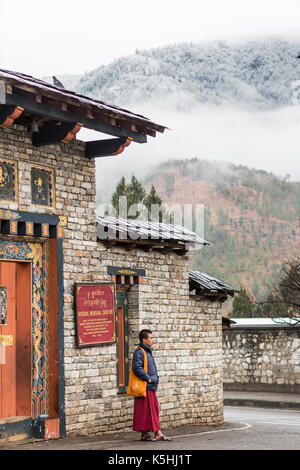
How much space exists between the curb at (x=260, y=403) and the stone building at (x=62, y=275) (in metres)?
9.23

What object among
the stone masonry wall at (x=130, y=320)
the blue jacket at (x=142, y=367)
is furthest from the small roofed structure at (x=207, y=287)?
the blue jacket at (x=142, y=367)

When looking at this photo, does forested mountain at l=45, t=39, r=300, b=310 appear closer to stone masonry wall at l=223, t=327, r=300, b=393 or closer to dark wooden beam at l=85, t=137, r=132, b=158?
stone masonry wall at l=223, t=327, r=300, b=393

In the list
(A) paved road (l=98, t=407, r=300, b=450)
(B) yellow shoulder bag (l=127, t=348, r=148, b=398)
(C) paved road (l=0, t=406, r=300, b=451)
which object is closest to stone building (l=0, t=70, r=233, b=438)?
(C) paved road (l=0, t=406, r=300, b=451)

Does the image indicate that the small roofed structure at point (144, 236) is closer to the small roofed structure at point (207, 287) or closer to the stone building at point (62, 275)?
the stone building at point (62, 275)

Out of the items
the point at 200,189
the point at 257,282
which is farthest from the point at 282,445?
the point at 200,189

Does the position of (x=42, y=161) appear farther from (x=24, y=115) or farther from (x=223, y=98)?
(x=223, y=98)

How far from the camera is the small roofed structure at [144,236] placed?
12.7 meters

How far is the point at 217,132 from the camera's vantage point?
150250mm

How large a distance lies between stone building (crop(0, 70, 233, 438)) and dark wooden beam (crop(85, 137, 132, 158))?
0.7 inches

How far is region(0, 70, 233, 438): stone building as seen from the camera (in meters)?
10.7

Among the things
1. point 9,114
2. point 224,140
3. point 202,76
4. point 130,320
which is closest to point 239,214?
point 224,140

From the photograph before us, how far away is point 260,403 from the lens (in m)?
22.8

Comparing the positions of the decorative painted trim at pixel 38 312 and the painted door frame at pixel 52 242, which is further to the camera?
the decorative painted trim at pixel 38 312
